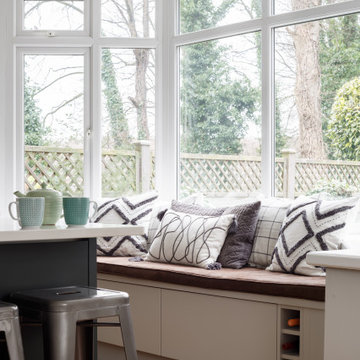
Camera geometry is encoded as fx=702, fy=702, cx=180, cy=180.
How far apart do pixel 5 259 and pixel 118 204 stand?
2256 mm

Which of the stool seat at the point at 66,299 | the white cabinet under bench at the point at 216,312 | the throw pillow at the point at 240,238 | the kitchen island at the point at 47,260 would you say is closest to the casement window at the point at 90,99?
the white cabinet under bench at the point at 216,312

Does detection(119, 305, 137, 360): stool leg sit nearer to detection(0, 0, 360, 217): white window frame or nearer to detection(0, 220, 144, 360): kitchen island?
detection(0, 220, 144, 360): kitchen island

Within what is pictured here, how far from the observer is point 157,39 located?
528 centimetres

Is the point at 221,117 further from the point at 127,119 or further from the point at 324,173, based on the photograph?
the point at 324,173

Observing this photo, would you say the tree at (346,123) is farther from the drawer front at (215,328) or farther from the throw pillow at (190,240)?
the drawer front at (215,328)

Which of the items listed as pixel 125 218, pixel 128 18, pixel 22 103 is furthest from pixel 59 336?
pixel 128 18

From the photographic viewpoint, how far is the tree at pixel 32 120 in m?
5.38

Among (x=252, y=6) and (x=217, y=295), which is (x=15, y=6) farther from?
(x=217, y=295)

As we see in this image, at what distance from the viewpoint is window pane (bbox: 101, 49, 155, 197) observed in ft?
17.4

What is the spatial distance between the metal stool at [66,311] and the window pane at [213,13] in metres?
2.68

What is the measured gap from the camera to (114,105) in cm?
534

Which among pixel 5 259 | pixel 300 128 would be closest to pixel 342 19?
pixel 300 128

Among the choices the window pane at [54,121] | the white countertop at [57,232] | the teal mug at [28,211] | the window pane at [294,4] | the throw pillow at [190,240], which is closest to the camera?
the white countertop at [57,232]

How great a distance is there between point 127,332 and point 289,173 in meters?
2.13
